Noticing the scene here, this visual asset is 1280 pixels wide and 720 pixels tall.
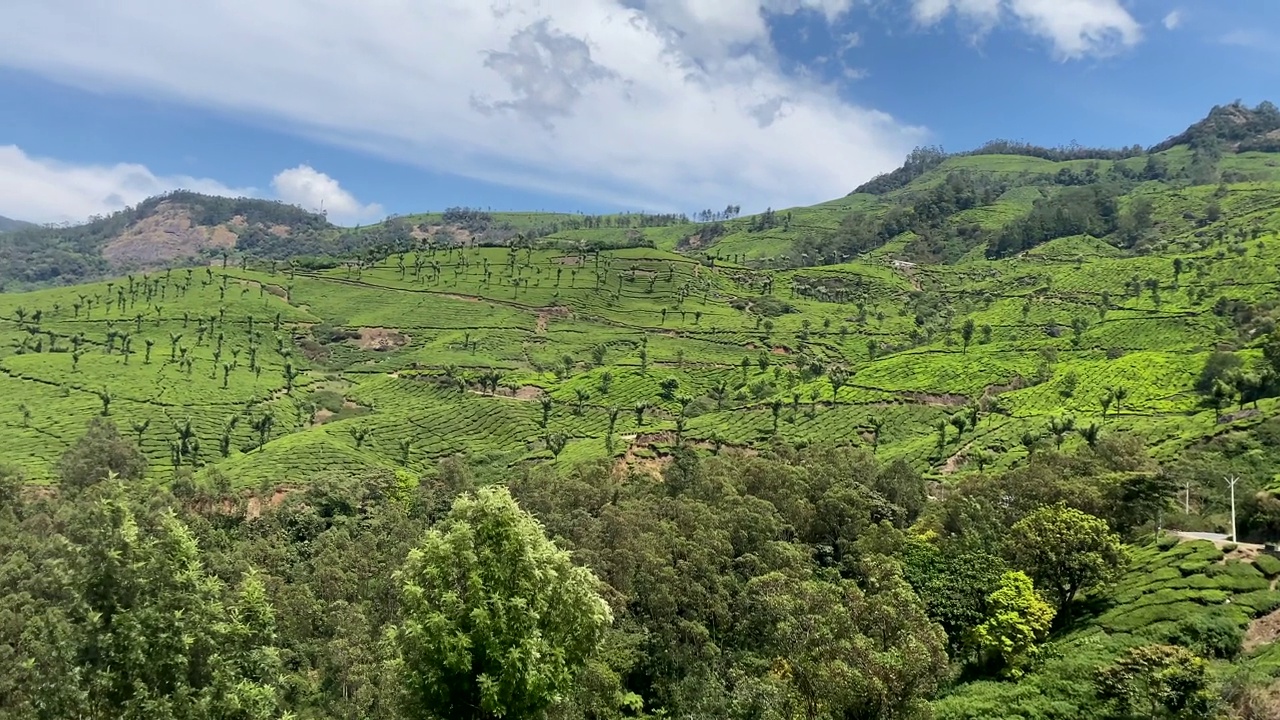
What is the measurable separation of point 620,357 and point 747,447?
174 feet

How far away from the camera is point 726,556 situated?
1665 inches

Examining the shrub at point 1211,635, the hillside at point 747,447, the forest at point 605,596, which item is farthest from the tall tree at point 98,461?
the shrub at point 1211,635

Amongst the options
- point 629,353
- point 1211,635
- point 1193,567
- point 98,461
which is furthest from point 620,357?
point 1211,635

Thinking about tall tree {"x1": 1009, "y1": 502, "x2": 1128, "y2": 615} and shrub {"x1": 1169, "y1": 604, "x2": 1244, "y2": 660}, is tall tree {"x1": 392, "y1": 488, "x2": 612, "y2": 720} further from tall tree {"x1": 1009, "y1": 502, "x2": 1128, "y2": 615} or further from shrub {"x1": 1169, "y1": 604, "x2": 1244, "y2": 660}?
tall tree {"x1": 1009, "y1": 502, "x2": 1128, "y2": 615}

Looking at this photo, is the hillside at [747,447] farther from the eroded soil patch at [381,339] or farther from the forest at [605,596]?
the eroded soil patch at [381,339]

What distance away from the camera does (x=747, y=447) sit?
84.5 m

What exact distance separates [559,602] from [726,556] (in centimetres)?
2332

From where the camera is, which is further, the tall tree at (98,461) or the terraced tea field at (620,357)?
the terraced tea field at (620,357)

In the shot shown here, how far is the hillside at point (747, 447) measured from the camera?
33250 mm

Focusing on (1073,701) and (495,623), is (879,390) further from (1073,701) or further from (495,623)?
(495,623)

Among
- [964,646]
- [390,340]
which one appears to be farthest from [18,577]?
[390,340]

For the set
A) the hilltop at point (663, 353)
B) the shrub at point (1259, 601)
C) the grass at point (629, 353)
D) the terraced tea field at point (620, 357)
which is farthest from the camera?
the grass at point (629, 353)

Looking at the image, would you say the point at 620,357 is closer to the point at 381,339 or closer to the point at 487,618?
the point at 381,339

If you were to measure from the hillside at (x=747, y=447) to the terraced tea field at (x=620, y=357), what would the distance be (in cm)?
77
